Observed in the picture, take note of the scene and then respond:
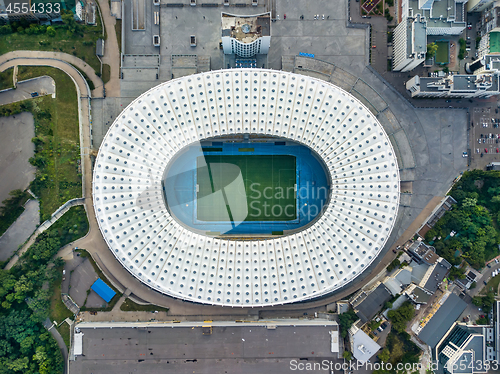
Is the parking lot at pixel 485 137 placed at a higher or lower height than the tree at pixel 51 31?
lower

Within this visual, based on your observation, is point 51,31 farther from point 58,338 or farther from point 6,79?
point 58,338

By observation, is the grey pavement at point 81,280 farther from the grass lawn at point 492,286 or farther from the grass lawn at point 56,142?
the grass lawn at point 492,286

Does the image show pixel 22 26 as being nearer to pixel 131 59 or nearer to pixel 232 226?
pixel 131 59

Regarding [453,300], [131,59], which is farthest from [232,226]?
[453,300]

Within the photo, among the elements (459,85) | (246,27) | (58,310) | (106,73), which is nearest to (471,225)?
(459,85)

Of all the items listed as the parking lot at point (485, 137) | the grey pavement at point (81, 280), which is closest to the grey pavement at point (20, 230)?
the grey pavement at point (81, 280)
